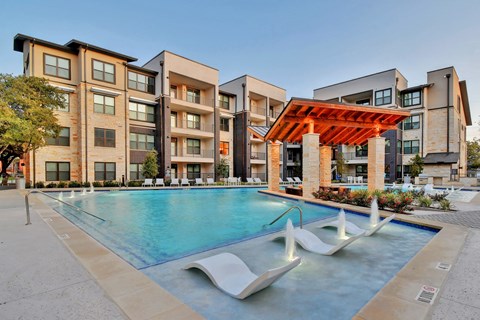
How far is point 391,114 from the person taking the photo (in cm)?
1379

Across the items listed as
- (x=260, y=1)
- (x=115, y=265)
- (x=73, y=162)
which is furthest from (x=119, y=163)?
(x=115, y=265)

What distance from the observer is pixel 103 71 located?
843 inches

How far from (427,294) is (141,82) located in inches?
1016

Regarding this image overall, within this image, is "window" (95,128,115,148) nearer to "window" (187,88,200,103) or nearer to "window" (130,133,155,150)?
"window" (130,133,155,150)

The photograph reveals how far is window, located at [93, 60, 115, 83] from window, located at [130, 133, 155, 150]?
519cm

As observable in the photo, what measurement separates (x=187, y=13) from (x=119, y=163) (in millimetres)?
15017

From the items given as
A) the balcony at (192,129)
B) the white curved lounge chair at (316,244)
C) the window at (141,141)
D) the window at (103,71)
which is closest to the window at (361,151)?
the balcony at (192,129)

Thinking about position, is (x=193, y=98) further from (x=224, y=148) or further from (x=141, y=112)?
(x=224, y=148)

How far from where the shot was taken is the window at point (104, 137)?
21156 mm

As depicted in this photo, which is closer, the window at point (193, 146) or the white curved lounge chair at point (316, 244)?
the white curved lounge chair at point (316, 244)

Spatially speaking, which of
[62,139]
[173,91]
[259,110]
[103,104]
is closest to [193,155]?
[173,91]

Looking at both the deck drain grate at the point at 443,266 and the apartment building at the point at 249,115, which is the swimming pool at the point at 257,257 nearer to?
the deck drain grate at the point at 443,266

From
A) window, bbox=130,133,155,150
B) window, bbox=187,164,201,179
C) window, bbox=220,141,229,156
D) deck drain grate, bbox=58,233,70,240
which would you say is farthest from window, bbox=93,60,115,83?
deck drain grate, bbox=58,233,70,240

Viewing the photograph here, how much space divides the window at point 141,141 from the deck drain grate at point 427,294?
23869 millimetres
